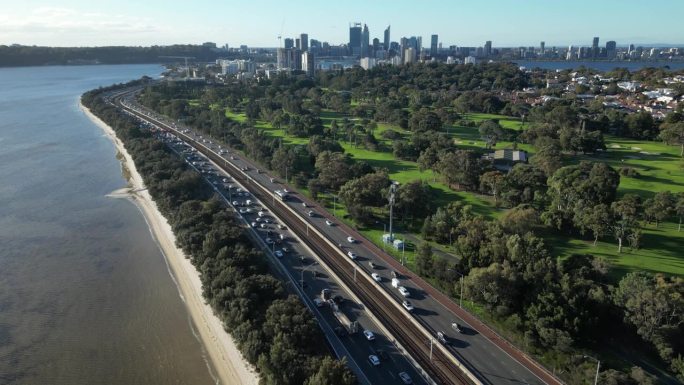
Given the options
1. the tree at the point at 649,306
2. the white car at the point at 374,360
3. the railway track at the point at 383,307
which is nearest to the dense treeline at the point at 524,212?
the tree at the point at 649,306

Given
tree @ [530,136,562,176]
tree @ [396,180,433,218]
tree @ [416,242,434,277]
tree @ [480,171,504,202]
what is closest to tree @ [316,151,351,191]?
tree @ [396,180,433,218]

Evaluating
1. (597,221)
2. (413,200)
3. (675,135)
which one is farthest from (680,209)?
(675,135)

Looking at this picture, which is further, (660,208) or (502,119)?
(502,119)

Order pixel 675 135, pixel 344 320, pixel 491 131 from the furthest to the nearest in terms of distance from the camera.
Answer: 1. pixel 491 131
2. pixel 675 135
3. pixel 344 320

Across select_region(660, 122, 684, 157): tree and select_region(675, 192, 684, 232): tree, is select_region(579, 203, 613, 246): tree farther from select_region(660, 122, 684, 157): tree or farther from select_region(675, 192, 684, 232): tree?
select_region(660, 122, 684, 157): tree

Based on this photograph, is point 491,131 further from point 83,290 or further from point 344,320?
point 83,290

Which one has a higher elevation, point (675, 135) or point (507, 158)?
point (675, 135)
